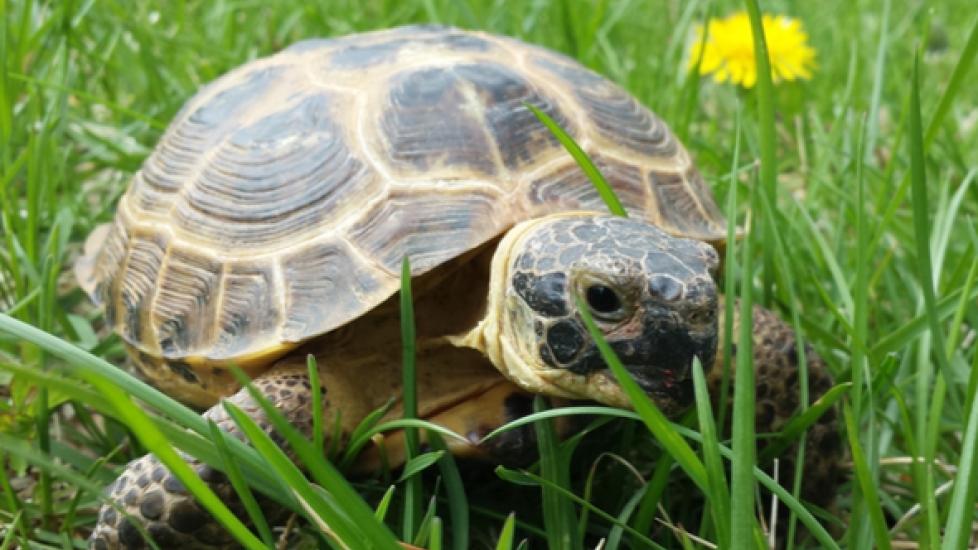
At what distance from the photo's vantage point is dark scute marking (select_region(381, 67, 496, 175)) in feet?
6.28

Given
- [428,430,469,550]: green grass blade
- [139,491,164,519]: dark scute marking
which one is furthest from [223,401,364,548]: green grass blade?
[139,491,164,519]: dark scute marking

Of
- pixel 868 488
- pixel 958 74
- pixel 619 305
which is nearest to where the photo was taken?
pixel 868 488

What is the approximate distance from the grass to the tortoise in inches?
4.2

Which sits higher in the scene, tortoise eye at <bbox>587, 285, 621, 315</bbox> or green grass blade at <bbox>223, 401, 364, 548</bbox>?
tortoise eye at <bbox>587, 285, 621, 315</bbox>

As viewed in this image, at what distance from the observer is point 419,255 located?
1772 mm

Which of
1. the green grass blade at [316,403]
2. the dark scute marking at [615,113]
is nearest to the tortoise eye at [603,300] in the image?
the green grass blade at [316,403]

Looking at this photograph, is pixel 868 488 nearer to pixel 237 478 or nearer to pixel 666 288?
pixel 666 288

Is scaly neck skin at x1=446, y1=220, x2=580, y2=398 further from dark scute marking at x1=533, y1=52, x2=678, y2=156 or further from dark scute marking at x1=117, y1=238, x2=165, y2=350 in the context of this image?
dark scute marking at x1=117, y1=238, x2=165, y2=350

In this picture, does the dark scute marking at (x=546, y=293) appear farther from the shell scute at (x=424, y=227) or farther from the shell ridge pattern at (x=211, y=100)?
the shell ridge pattern at (x=211, y=100)

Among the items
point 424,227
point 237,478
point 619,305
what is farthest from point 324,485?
point 424,227

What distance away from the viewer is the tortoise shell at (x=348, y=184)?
5.96 feet

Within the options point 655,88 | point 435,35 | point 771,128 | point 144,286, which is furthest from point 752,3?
point 655,88

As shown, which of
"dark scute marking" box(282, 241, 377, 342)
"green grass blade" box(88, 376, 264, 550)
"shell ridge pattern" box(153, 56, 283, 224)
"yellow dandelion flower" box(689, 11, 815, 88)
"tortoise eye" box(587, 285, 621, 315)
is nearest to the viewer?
"green grass blade" box(88, 376, 264, 550)

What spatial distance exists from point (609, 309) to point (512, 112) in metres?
0.63
